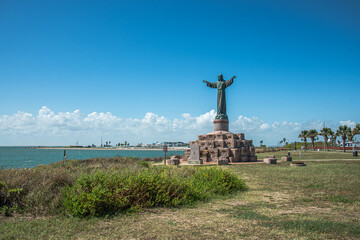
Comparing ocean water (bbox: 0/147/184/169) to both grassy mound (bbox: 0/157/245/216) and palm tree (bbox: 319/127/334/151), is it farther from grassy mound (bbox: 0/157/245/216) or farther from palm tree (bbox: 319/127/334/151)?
palm tree (bbox: 319/127/334/151)

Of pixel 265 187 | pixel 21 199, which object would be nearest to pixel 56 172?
Answer: pixel 21 199

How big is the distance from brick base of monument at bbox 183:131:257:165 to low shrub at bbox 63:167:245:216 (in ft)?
54.8

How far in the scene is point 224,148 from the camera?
2511 cm

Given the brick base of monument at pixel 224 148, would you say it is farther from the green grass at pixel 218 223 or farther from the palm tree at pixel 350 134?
the palm tree at pixel 350 134

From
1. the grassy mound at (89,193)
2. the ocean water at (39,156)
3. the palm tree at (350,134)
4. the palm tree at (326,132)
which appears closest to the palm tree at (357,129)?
the palm tree at (350,134)

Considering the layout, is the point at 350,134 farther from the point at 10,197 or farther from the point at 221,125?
the point at 10,197

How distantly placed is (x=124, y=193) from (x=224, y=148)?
64.0ft

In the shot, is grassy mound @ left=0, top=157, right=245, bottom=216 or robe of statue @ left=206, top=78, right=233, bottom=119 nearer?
grassy mound @ left=0, top=157, right=245, bottom=216

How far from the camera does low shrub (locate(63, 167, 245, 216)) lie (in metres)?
5.75

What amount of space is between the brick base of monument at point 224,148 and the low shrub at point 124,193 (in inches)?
658

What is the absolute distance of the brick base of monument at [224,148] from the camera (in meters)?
25.0

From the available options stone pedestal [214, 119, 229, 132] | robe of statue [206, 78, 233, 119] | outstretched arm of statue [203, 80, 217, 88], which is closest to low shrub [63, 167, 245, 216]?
stone pedestal [214, 119, 229, 132]

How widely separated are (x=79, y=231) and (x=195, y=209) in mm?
2974

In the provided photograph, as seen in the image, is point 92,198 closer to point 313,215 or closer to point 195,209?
point 195,209
